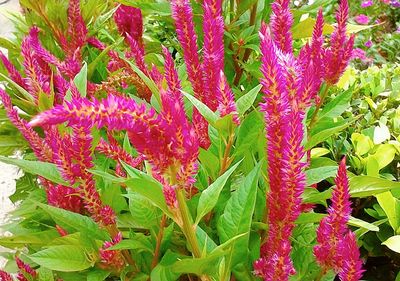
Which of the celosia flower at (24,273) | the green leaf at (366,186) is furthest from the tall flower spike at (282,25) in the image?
the celosia flower at (24,273)

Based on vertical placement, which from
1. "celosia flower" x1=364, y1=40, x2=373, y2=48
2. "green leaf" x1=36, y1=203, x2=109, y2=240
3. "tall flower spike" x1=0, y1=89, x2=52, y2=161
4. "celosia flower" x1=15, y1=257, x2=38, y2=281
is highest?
"tall flower spike" x1=0, y1=89, x2=52, y2=161

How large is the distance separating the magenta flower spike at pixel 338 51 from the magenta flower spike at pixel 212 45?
11.1 inches

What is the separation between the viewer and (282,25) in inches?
42.0

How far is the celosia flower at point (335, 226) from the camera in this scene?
891 millimetres

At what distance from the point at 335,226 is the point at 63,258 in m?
0.60

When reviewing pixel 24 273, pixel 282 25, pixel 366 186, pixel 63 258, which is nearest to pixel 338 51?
pixel 282 25

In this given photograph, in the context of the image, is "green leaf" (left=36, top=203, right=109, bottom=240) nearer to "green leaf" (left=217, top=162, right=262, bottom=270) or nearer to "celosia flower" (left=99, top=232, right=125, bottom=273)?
"celosia flower" (left=99, top=232, right=125, bottom=273)

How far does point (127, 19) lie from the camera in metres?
1.65

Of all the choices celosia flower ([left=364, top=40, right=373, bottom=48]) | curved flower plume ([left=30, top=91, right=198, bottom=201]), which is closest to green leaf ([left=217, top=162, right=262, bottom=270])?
curved flower plume ([left=30, top=91, right=198, bottom=201])

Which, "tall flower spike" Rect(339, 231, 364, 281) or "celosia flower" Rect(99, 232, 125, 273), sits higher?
"tall flower spike" Rect(339, 231, 364, 281)

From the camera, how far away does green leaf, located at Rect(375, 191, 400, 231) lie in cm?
150

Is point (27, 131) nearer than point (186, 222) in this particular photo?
No

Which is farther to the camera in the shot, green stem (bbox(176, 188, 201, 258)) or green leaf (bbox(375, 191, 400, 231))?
green leaf (bbox(375, 191, 400, 231))

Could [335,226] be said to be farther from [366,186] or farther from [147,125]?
[147,125]
